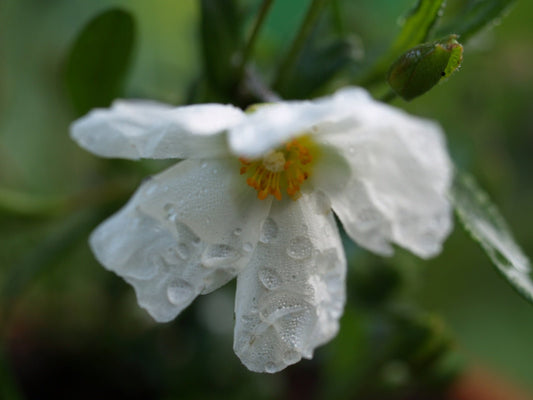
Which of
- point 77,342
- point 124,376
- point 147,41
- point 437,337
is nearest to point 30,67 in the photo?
point 147,41

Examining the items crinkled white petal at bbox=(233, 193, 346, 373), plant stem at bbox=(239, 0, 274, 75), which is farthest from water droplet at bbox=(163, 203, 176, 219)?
plant stem at bbox=(239, 0, 274, 75)

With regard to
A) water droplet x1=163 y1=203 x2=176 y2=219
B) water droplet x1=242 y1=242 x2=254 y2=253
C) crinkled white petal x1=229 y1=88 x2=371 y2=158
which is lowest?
water droplet x1=242 y1=242 x2=254 y2=253

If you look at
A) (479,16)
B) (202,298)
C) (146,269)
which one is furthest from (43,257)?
(479,16)

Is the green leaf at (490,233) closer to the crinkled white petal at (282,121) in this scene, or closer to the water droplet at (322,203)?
the water droplet at (322,203)

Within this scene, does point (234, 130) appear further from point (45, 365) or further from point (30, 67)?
point (30, 67)

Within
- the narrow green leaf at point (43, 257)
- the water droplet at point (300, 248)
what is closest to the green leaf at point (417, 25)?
the water droplet at point (300, 248)

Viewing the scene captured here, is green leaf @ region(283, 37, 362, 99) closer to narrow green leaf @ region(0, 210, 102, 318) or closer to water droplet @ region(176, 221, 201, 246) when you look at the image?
water droplet @ region(176, 221, 201, 246)
